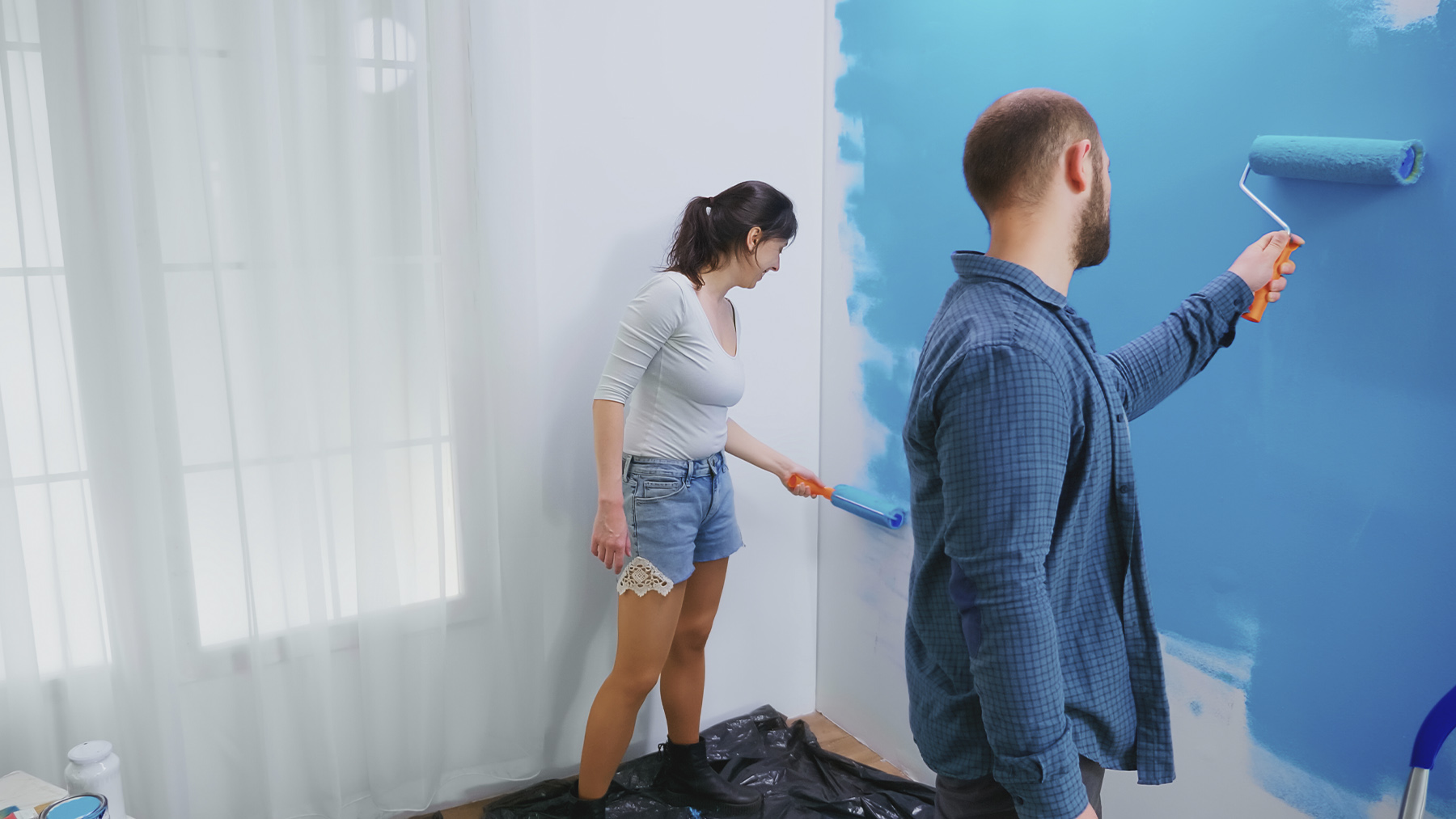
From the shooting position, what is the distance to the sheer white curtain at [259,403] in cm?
162

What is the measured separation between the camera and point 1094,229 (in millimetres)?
1093

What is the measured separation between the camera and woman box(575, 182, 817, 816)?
70.4 inches

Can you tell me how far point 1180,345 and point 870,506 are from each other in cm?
96

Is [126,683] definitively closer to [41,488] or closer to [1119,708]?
[41,488]

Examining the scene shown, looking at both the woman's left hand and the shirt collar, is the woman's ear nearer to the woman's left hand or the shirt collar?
the woman's left hand

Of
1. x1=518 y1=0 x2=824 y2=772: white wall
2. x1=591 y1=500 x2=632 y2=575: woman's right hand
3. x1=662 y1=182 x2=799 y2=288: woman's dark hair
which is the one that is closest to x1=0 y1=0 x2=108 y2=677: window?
x1=518 y1=0 x2=824 y2=772: white wall

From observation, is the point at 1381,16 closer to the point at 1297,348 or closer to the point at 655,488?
the point at 1297,348

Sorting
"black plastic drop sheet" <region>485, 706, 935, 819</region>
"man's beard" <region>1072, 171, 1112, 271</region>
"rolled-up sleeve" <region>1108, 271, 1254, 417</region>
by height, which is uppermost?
"man's beard" <region>1072, 171, 1112, 271</region>

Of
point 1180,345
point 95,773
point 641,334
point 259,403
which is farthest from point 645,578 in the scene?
point 1180,345

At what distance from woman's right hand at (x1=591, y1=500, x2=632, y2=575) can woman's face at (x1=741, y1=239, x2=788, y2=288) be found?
1.67ft

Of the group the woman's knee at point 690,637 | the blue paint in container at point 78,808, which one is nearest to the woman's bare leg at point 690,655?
the woman's knee at point 690,637

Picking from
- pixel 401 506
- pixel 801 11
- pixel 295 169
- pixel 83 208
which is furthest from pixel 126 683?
pixel 801 11

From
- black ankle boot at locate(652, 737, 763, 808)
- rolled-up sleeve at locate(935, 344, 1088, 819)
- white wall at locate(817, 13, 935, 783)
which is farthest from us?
white wall at locate(817, 13, 935, 783)

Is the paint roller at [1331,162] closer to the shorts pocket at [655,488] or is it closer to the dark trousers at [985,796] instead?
the dark trousers at [985,796]
